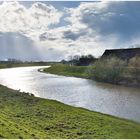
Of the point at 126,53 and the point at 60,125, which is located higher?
the point at 126,53

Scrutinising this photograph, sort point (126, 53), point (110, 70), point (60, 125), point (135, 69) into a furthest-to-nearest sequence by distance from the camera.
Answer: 1. point (126, 53)
2. point (110, 70)
3. point (135, 69)
4. point (60, 125)

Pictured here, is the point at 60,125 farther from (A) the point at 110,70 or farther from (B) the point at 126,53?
(B) the point at 126,53

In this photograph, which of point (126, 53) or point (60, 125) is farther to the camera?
point (126, 53)

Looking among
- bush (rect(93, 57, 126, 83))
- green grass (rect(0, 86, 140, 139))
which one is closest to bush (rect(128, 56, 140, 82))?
bush (rect(93, 57, 126, 83))

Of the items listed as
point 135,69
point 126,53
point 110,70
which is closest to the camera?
point 135,69

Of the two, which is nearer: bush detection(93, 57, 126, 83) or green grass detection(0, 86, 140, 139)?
green grass detection(0, 86, 140, 139)

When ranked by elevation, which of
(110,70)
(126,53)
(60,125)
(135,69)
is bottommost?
(60,125)

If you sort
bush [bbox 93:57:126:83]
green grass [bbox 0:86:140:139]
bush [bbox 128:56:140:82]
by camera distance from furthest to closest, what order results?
bush [bbox 93:57:126:83]
bush [bbox 128:56:140:82]
green grass [bbox 0:86:140:139]

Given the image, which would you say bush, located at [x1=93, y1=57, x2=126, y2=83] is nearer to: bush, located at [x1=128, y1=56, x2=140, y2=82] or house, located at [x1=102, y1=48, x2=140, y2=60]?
bush, located at [x1=128, y1=56, x2=140, y2=82]

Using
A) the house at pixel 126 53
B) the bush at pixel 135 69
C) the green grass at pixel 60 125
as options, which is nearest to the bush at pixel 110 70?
the bush at pixel 135 69

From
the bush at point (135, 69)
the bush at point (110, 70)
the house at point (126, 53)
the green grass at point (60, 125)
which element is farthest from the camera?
the house at point (126, 53)

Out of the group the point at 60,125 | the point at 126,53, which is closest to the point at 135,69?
the point at 126,53

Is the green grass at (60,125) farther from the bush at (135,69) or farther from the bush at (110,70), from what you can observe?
the bush at (110,70)

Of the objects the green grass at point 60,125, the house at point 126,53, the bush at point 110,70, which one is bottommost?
the green grass at point 60,125
